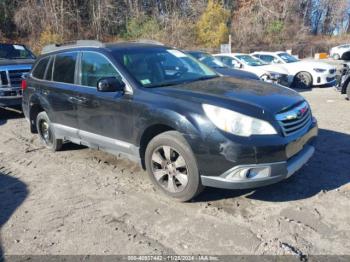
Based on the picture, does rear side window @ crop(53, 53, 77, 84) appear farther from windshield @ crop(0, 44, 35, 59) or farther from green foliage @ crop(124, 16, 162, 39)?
green foliage @ crop(124, 16, 162, 39)

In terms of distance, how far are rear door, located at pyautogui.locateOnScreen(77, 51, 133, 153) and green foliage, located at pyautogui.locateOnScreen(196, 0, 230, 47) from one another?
32806 millimetres

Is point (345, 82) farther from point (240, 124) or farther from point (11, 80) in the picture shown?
point (11, 80)

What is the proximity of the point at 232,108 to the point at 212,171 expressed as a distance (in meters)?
0.68

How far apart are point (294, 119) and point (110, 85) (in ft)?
7.13

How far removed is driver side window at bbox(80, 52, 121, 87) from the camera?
468 cm

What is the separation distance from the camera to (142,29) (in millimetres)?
37188

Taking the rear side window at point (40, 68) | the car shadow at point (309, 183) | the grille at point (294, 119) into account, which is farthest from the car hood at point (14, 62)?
the grille at point (294, 119)

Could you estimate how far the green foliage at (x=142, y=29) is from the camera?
120 feet

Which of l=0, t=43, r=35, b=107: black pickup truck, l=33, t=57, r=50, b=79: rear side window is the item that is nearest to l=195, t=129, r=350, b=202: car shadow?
l=33, t=57, r=50, b=79: rear side window

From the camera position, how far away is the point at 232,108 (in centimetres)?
368

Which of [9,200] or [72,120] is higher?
[72,120]

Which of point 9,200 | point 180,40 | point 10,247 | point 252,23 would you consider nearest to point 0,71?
point 9,200

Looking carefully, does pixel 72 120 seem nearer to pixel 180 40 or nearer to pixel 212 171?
pixel 212 171

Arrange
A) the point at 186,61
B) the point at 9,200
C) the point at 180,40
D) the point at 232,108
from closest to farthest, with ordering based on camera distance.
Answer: the point at 232,108
the point at 9,200
the point at 186,61
the point at 180,40
